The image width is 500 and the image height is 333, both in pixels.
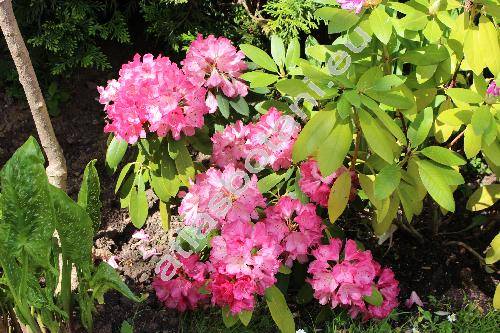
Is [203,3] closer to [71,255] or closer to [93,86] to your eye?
[93,86]

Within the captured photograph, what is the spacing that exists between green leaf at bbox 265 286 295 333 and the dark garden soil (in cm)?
40

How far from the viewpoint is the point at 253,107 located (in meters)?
2.56

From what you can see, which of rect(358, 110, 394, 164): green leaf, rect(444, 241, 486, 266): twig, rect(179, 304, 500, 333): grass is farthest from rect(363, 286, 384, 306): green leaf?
rect(444, 241, 486, 266): twig

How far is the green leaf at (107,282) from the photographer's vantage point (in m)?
1.89

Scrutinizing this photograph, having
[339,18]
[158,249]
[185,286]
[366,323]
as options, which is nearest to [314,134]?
[339,18]

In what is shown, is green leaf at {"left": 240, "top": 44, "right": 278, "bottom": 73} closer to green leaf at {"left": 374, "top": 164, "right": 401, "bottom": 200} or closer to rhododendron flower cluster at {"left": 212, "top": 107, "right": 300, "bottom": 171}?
rhododendron flower cluster at {"left": 212, "top": 107, "right": 300, "bottom": 171}

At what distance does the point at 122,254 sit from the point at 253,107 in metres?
0.80

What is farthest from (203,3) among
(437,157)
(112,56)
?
(437,157)

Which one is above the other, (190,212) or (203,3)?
(203,3)

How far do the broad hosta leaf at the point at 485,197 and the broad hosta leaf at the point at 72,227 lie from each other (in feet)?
4.69

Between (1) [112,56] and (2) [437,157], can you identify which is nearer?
(2) [437,157]

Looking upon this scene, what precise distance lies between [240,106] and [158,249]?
A: 720mm

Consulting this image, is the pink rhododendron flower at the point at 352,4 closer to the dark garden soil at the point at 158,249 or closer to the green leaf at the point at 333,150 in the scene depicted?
the green leaf at the point at 333,150

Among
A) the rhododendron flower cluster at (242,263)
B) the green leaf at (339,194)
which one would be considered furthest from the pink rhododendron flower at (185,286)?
the green leaf at (339,194)
